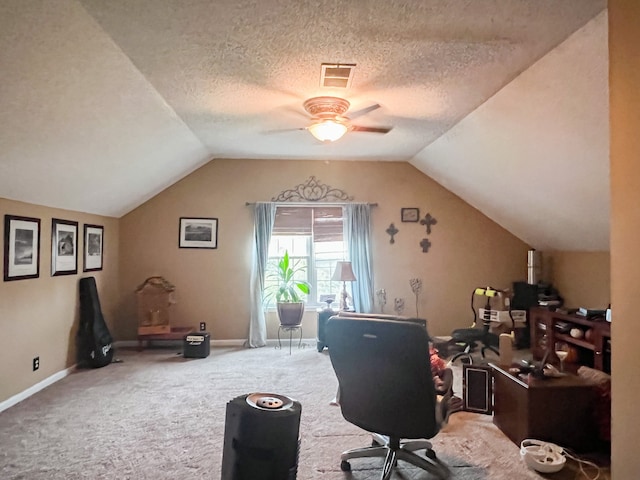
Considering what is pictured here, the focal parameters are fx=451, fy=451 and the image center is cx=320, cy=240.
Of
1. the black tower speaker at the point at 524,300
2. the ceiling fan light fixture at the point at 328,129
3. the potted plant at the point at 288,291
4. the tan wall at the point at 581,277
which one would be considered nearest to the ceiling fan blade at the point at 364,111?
the ceiling fan light fixture at the point at 328,129

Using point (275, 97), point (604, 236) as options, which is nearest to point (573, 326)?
point (604, 236)

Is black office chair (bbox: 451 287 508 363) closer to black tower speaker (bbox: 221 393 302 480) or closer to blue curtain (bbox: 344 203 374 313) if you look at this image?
blue curtain (bbox: 344 203 374 313)

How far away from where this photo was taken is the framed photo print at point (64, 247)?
456cm

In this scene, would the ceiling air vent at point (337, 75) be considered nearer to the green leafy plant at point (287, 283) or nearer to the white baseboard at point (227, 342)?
the green leafy plant at point (287, 283)

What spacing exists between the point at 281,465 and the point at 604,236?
14.3 feet

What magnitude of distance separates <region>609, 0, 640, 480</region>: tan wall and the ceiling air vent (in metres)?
1.76

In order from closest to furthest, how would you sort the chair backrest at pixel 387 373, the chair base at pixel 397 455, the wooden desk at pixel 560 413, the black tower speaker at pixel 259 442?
1. the black tower speaker at pixel 259 442
2. the chair backrest at pixel 387 373
3. the chair base at pixel 397 455
4. the wooden desk at pixel 560 413

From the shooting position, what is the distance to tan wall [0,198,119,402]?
3.80m

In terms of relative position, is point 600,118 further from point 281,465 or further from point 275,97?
point 281,465

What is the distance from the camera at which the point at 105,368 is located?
4.96 metres

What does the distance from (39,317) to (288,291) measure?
2.81 metres

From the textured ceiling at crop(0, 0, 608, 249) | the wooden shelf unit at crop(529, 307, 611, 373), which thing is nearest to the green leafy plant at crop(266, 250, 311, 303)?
the textured ceiling at crop(0, 0, 608, 249)

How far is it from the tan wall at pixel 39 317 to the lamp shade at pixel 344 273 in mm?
2987

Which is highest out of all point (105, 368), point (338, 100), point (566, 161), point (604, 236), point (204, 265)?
point (338, 100)
